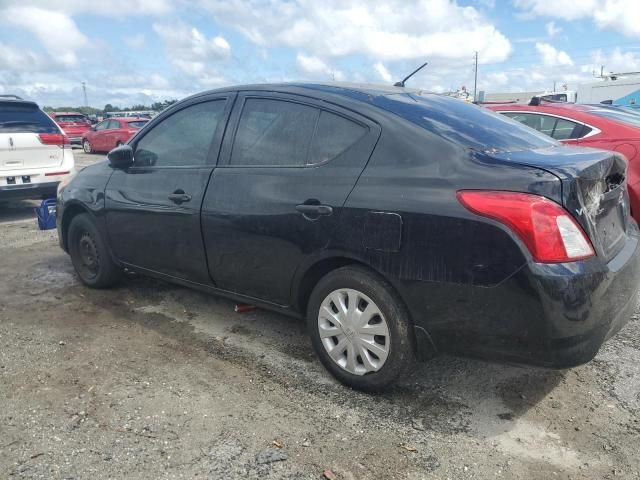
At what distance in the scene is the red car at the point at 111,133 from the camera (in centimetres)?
2009

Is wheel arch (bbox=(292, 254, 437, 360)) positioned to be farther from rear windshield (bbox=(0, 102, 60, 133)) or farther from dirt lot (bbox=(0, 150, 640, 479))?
rear windshield (bbox=(0, 102, 60, 133))

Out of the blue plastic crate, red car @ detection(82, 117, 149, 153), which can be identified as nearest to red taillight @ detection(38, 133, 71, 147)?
the blue plastic crate

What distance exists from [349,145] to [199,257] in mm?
1358

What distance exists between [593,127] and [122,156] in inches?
190

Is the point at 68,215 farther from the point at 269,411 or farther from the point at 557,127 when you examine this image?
the point at 557,127

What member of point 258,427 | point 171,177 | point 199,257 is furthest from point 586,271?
point 171,177

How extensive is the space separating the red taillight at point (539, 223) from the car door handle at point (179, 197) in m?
2.01

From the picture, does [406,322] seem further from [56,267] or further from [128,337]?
[56,267]

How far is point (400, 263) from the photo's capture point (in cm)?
270

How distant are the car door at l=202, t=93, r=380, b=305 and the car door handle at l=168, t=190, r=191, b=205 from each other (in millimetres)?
194

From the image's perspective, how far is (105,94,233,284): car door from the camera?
12.1 feet

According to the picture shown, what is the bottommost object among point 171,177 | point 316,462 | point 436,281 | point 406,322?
point 316,462

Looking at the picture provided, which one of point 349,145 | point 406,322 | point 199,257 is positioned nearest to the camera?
point 406,322

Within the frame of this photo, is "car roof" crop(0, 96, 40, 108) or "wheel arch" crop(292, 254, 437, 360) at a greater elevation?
"car roof" crop(0, 96, 40, 108)
